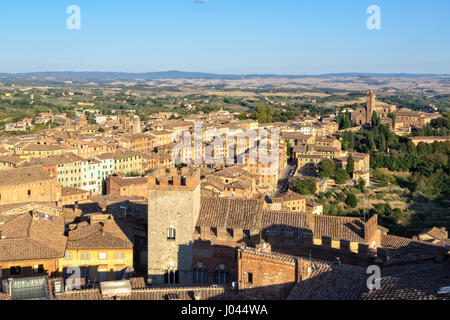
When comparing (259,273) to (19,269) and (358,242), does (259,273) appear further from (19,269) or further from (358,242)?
(19,269)

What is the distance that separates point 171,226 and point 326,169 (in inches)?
1510

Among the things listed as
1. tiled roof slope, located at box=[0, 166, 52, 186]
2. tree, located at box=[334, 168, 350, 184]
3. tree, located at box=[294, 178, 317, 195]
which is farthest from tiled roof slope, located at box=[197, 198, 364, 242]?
tree, located at box=[334, 168, 350, 184]

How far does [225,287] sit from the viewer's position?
487 inches

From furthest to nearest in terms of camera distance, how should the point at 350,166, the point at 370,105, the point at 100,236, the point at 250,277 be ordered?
the point at 370,105
the point at 350,166
the point at 100,236
the point at 250,277

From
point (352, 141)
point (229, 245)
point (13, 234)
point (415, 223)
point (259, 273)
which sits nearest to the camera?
point (259, 273)

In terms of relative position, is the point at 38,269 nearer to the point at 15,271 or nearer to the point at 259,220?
the point at 15,271

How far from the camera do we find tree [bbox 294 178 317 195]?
45.9 m

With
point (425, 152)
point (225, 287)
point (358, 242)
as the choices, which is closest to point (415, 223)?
point (425, 152)

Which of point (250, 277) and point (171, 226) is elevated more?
point (171, 226)

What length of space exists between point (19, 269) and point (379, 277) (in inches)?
446

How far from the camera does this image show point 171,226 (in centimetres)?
1593

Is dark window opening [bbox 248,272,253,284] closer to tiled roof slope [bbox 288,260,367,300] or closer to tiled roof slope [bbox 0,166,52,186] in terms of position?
tiled roof slope [bbox 288,260,367,300]

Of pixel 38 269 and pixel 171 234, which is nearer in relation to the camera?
pixel 171 234

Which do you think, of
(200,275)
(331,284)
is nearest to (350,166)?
(200,275)
